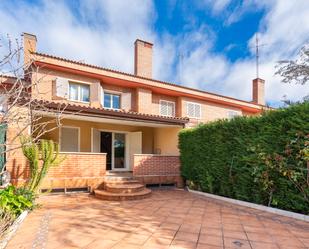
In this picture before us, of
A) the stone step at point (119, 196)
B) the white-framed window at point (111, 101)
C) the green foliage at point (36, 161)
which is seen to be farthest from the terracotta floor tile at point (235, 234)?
the white-framed window at point (111, 101)

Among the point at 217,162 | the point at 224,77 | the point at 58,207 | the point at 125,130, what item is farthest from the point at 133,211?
the point at 224,77

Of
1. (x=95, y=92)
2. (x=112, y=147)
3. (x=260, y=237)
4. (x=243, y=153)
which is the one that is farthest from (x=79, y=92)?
(x=260, y=237)

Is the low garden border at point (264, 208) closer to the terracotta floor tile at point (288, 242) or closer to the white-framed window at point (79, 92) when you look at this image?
the terracotta floor tile at point (288, 242)

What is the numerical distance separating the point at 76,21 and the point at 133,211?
343 inches

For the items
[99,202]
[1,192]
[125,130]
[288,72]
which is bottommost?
[99,202]

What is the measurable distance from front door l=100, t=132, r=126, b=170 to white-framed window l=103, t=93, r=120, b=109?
7.37 ft

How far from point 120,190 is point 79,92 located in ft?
24.7

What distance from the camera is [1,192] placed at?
6281 millimetres

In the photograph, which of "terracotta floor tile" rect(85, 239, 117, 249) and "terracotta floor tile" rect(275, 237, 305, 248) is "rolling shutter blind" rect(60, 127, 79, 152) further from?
"terracotta floor tile" rect(275, 237, 305, 248)

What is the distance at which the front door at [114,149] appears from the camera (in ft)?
48.0

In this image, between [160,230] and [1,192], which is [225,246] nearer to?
[160,230]

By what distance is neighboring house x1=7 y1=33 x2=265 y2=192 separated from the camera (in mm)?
10633

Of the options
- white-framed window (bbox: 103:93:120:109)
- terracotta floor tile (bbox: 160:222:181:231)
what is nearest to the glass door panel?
white-framed window (bbox: 103:93:120:109)

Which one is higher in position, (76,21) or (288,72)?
(76,21)
